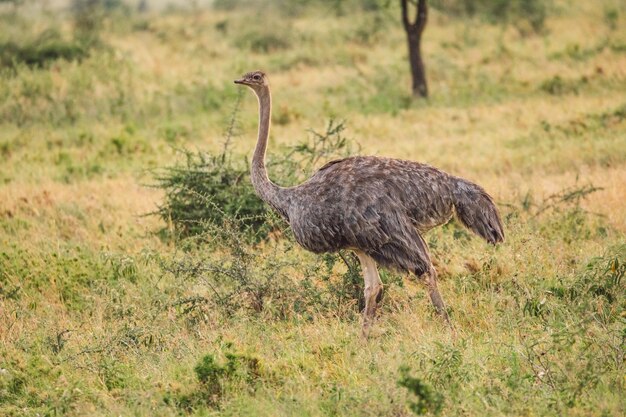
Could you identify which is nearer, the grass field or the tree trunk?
the grass field

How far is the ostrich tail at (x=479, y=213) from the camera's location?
21.7 ft

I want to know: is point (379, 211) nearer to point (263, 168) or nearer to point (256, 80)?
point (263, 168)

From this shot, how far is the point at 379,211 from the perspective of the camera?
21.1 ft

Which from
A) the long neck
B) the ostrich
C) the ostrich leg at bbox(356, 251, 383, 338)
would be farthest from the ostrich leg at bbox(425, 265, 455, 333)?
the long neck

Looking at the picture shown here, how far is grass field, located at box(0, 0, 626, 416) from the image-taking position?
5.73 meters

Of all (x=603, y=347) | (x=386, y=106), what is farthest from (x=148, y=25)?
(x=603, y=347)

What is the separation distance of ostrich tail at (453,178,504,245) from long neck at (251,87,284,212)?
122cm

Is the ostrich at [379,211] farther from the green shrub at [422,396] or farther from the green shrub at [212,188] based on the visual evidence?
the green shrub at [212,188]

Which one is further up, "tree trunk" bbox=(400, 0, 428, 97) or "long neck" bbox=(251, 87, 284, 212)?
"long neck" bbox=(251, 87, 284, 212)

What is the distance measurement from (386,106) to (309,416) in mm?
11469

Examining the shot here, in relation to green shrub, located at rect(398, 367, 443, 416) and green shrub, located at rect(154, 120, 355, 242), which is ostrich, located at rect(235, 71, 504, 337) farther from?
green shrub, located at rect(154, 120, 355, 242)

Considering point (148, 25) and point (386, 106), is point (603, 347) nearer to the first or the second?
point (386, 106)

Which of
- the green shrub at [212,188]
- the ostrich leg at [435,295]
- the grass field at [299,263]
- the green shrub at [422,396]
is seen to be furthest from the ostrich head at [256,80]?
the green shrub at [422,396]

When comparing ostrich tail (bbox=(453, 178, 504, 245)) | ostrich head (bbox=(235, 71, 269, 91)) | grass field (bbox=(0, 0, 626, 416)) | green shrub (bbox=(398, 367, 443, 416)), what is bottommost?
grass field (bbox=(0, 0, 626, 416))
